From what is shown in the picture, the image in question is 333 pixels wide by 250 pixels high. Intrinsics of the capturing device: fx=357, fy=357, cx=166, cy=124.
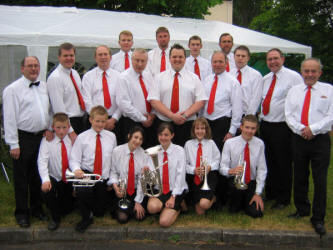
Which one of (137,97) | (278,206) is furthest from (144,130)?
(278,206)

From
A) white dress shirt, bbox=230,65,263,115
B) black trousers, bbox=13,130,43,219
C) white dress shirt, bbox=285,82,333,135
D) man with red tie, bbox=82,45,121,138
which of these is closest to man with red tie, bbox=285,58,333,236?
white dress shirt, bbox=285,82,333,135

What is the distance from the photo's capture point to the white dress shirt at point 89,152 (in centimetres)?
464

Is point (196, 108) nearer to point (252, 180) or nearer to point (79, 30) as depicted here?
point (252, 180)

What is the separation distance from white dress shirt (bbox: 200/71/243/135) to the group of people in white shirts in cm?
1

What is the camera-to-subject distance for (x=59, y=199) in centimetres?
466

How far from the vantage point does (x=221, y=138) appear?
204 inches

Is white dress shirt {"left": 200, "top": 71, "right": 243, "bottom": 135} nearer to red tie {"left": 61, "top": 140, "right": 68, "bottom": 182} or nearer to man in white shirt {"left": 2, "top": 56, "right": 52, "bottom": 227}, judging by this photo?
red tie {"left": 61, "top": 140, "right": 68, "bottom": 182}

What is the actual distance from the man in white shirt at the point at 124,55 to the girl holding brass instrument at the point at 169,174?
1766mm

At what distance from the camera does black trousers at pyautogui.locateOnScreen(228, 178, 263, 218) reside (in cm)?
473

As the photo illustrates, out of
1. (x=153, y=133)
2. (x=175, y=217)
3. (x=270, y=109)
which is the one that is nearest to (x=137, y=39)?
(x=153, y=133)

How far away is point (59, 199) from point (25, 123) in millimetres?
1078

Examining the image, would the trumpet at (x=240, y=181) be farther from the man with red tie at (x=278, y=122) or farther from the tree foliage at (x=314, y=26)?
the tree foliage at (x=314, y=26)

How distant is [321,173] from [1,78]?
8.19 m

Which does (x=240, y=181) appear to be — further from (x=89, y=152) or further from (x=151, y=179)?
(x=89, y=152)
